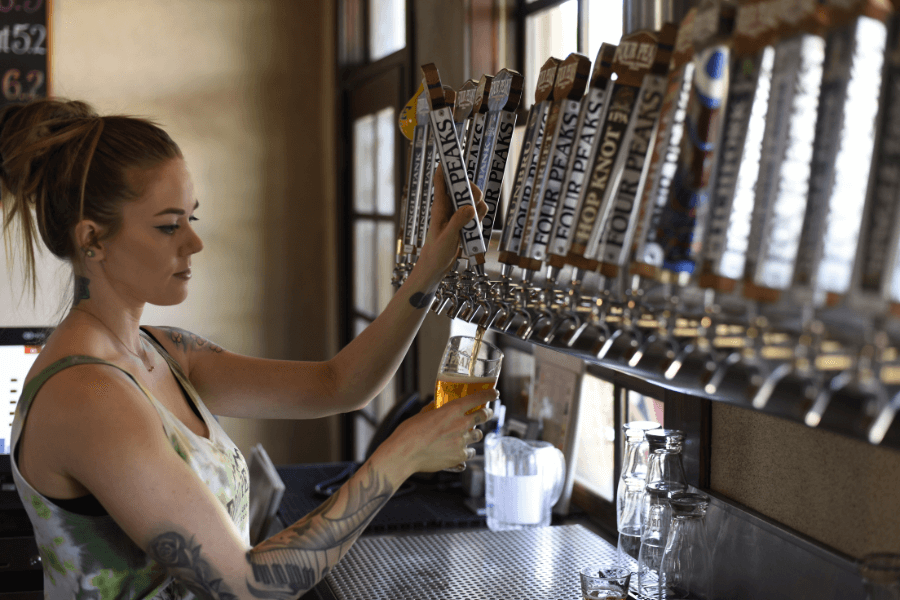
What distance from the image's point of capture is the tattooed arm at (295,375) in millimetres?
1459

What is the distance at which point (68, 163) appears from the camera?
1.23 meters

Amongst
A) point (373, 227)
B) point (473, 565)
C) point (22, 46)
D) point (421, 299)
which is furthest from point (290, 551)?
point (22, 46)

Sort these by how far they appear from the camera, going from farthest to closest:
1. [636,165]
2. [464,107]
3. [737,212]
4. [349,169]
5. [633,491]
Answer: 1. [349,169]
2. [633,491]
3. [464,107]
4. [636,165]
5. [737,212]

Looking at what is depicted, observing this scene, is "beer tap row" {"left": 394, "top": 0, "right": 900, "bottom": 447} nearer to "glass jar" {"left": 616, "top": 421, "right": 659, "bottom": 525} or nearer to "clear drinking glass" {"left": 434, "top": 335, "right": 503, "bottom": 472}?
"clear drinking glass" {"left": 434, "top": 335, "right": 503, "bottom": 472}

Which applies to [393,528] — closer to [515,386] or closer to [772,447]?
[515,386]

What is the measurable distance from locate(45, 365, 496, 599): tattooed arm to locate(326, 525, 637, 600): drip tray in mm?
327

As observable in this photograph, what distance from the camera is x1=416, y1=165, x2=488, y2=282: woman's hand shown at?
3.70ft

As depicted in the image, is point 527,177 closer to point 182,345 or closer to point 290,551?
point 290,551

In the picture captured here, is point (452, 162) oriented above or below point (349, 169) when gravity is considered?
below

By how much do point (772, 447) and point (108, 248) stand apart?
1.04m

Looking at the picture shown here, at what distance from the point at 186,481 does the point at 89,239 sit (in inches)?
16.2

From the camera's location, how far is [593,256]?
83 centimetres

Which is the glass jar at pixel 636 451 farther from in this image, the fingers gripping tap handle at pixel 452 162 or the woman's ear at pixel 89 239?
the woman's ear at pixel 89 239

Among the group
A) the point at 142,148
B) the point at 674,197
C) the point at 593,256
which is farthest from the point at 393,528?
the point at 674,197
